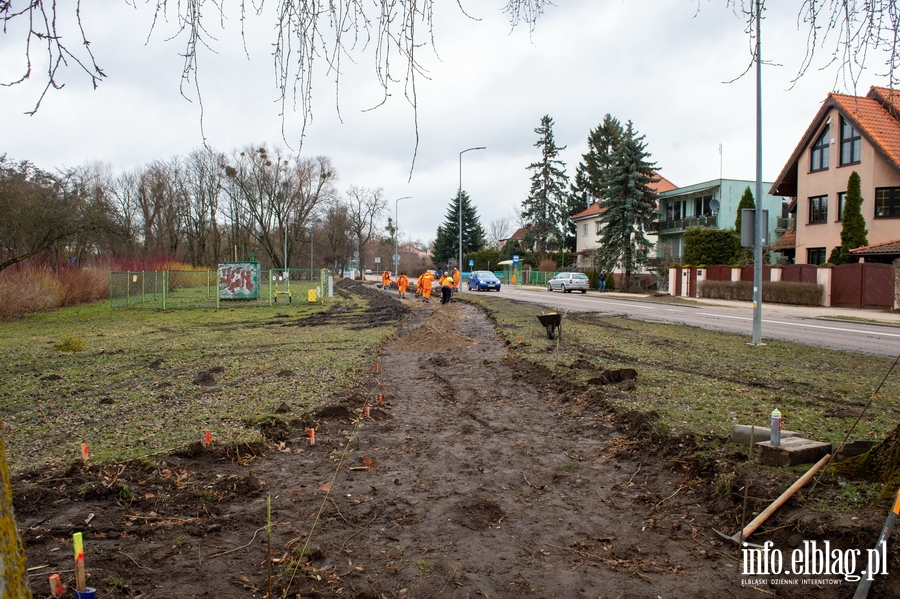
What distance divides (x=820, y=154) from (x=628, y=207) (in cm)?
1388

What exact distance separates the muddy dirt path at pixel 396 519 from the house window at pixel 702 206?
4888 centimetres

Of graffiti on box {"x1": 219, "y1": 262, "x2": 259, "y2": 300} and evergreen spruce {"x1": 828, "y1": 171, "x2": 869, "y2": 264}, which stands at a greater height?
evergreen spruce {"x1": 828, "y1": 171, "x2": 869, "y2": 264}

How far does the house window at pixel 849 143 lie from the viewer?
2995 centimetres

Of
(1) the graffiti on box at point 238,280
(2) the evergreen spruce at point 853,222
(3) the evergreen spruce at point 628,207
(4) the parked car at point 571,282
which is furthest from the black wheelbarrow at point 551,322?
(3) the evergreen spruce at point 628,207

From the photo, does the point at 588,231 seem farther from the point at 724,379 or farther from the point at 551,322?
the point at 724,379

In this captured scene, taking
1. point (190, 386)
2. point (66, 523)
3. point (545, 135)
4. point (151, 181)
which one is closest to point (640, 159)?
point (545, 135)

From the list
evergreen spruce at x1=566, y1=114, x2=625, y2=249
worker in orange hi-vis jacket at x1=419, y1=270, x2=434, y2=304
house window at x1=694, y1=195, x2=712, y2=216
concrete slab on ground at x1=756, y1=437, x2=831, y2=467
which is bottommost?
concrete slab on ground at x1=756, y1=437, x2=831, y2=467

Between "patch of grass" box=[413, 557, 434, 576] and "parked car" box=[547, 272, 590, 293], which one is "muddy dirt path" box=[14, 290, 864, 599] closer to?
"patch of grass" box=[413, 557, 434, 576]

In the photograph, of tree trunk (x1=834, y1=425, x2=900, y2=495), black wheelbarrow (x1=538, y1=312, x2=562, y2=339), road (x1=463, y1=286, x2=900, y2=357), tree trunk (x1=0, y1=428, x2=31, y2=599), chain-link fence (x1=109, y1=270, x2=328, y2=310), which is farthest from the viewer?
chain-link fence (x1=109, y1=270, x2=328, y2=310)

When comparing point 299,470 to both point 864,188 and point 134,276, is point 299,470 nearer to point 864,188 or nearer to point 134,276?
point 134,276

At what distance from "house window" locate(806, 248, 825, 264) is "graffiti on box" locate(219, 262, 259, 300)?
105ft

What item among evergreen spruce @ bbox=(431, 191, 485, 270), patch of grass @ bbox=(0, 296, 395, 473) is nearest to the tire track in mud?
patch of grass @ bbox=(0, 296, 395, 473)

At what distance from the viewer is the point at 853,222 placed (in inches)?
1158

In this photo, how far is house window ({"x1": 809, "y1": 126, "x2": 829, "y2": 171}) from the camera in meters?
32.0
